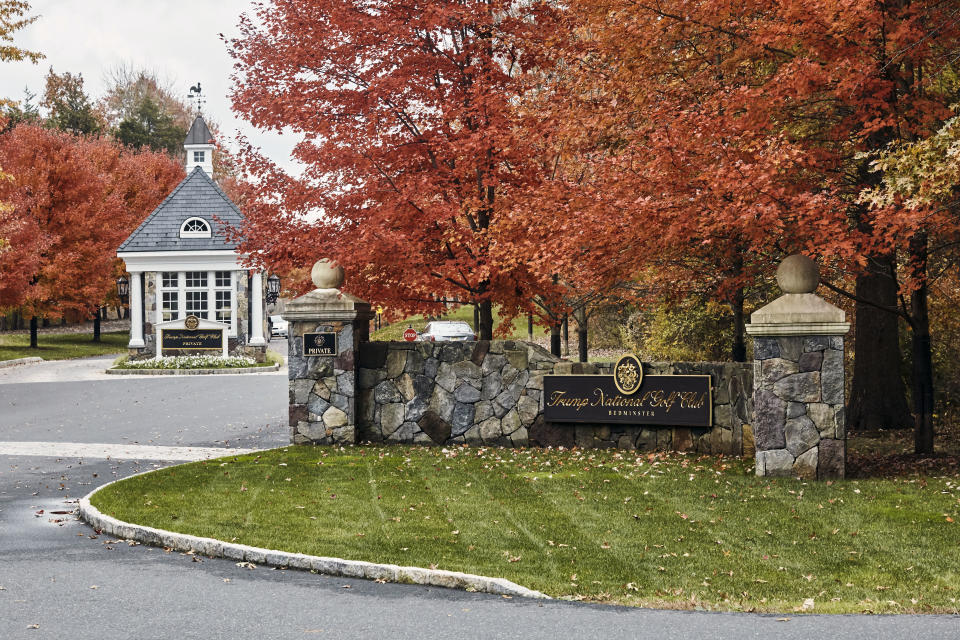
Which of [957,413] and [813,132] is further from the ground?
[813,132]

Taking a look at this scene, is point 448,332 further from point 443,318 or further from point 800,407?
point 800,407

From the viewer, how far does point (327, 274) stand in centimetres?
1289

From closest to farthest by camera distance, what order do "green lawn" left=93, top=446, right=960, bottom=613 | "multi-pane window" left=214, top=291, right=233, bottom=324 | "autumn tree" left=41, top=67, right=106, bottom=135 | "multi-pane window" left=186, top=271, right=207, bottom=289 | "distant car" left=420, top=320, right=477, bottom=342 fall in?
"green lawn" left=93, top=446, right=960, bottom=613 → "distant car" left=420, top=320, right=477, bottom=342 → "multi-pane window" left=214, top=291, right=233, bottom=324 → "multi-pane window" left=186, top=271, right=207, bottom=289 → "autumn tree" left=41, top=67, right=106, bottom=135

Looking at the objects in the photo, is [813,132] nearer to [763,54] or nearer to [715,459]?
[763,54]

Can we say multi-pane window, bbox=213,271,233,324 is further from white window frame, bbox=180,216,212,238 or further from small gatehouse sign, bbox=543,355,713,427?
small gatehouse sign, bbox=543,355,713,427

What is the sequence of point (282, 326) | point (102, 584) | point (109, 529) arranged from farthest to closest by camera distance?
1. point (282, 326)
2. point (109, 529)
3. point (102, 584)

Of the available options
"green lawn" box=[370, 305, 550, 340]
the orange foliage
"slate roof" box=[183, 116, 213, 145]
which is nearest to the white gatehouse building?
"slate roof" box=[183, 116, 213, 145]

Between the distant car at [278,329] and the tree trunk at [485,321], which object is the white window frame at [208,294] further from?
the distant car at [278,329]

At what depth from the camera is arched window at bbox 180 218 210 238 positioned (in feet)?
109

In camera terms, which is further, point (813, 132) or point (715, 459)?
point (813, 132)

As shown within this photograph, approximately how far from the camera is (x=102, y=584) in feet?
21.1

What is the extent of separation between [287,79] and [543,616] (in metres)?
9.82

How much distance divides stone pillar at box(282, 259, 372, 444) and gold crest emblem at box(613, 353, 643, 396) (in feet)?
12.7

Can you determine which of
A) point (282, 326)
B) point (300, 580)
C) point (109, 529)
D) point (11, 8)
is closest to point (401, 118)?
point (109, 529)
